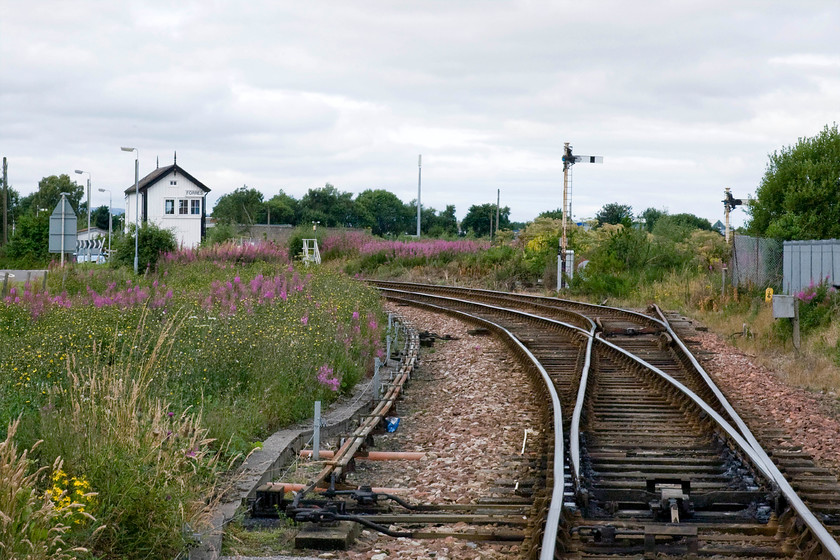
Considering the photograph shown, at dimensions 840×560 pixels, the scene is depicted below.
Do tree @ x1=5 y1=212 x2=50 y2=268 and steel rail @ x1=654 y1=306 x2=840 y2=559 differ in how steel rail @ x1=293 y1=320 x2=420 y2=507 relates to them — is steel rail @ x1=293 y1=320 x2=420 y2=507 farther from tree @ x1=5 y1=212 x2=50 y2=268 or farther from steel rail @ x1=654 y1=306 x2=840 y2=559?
tree @ x1=5 y1=212 x2=50 y2=268

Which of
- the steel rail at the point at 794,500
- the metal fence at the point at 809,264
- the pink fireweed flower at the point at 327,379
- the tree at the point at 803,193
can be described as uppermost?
the tree at the point at 803,193

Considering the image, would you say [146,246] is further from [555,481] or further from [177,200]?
[177,200]

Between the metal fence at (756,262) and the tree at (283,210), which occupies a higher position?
the tree at (283,210)

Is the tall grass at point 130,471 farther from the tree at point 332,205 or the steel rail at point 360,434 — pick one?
the tree at point 332,205

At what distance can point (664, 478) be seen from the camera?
21.2 ft

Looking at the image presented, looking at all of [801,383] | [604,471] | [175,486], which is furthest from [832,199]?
[175,486]

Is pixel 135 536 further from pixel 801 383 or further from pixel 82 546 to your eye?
pixel 801 383

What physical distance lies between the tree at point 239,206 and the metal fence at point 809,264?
8034 cm

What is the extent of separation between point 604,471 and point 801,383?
6.02m

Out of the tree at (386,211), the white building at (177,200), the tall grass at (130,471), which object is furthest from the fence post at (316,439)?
the tree at (386,211)

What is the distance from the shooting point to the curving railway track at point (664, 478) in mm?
5254

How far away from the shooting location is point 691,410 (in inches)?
370

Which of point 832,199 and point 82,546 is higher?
point 832,199

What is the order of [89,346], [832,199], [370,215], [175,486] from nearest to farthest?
[175,486], [89,346], [832,199], [370,215]
